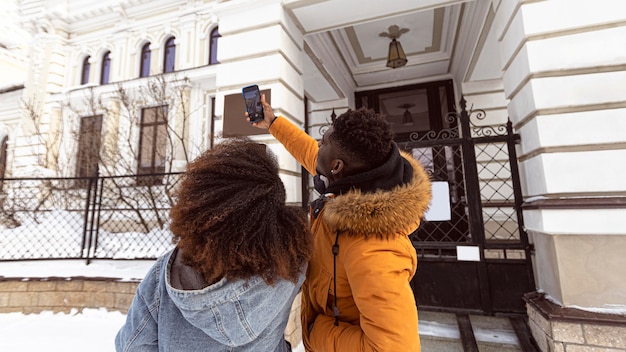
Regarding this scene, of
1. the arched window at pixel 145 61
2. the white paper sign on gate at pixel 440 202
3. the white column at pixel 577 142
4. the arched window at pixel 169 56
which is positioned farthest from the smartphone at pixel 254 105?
the arched window at pixel 145 61

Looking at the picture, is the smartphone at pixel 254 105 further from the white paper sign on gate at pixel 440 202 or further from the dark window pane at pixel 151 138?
the dark window pane at pixel 151 138

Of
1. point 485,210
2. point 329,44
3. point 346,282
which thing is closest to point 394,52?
point 329,44

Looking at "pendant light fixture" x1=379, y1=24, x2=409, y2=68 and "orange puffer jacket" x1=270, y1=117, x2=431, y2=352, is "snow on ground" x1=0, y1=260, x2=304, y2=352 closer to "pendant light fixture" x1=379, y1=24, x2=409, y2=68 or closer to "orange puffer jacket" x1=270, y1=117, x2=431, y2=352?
"orange puffer jacket" x1=270, y1=117, x2=431, y2=352

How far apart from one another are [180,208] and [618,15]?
167 inches

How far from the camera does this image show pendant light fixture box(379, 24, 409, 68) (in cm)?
559

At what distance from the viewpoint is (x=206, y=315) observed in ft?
3.04

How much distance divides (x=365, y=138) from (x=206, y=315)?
0.88 meters

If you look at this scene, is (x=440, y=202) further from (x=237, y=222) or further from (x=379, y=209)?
(x=237, y=222)

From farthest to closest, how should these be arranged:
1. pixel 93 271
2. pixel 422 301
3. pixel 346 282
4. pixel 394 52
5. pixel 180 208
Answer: pixel 394 52, pixel 93 271, pixel 422 301, pixel 346 282, pixel 180 208

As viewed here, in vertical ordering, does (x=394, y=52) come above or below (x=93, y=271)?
above

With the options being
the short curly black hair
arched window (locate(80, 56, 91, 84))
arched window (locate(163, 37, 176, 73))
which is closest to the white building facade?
the short curly black hair

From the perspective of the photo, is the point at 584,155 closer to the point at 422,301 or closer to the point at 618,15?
the point at 618,15

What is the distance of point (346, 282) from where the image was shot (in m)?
1.17

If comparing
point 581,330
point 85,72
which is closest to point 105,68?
point 85,72
